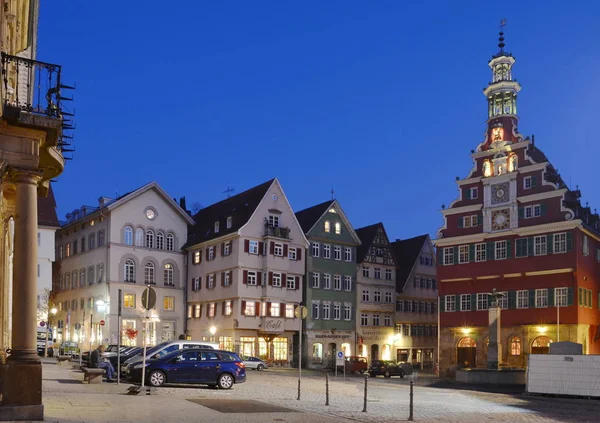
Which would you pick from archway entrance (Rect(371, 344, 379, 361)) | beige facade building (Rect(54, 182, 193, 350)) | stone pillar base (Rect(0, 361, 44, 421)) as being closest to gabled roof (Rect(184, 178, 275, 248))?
beige facade building (Rect(54, 182, 193, 350))

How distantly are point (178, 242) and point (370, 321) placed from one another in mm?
19405

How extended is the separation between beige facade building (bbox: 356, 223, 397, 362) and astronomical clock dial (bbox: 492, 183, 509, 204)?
15.0m

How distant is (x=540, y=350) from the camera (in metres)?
59.0

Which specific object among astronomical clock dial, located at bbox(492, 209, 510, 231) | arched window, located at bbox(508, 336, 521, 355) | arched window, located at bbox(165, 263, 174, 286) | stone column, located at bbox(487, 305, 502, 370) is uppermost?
astronomical clock dial, located at bbox(492, 209, 510, 231)

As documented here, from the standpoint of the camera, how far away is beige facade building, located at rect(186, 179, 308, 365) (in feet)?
207

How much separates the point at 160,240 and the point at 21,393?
53.1 meters

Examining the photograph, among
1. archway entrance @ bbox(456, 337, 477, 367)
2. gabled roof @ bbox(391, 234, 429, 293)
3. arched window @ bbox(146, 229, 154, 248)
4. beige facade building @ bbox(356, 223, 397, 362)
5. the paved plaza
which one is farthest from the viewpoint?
gabled roof @ bbox(391, 234, 429, 293)

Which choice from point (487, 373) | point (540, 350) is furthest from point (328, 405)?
point (540, 350)

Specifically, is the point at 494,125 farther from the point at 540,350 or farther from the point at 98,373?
the point at 98,373

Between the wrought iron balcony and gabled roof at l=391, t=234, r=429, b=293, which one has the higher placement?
the wrought iron balcony

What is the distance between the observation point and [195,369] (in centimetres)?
2878

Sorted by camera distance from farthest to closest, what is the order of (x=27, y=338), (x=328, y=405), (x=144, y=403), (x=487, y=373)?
(x=487, y=373), (x=328, y=405), (x=144, y=403), (x=27, y=338)

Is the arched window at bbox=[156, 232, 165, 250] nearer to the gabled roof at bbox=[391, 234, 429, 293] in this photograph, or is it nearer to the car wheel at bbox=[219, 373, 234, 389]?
the gabled roof at bbox=[391, 234, 429, 293]

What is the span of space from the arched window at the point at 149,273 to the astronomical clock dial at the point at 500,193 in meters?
29.4
